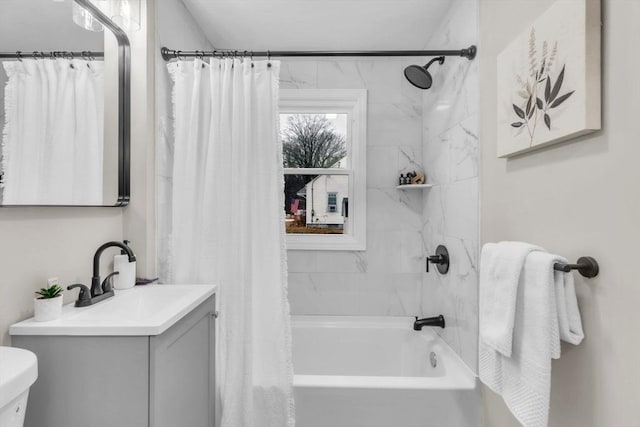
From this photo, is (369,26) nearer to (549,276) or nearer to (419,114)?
(419,114)

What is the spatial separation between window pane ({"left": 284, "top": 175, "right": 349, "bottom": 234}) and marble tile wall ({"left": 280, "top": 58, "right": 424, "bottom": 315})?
7.6 inches

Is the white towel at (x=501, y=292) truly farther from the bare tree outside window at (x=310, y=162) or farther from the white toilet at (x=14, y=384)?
the bare tree outside window at (x=310, y=162)

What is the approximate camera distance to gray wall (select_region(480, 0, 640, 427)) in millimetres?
786

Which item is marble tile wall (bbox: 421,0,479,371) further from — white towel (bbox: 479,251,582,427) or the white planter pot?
the white planter pot

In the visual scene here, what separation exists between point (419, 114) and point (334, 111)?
2.16 ft

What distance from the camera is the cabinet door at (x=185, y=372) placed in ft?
3.27

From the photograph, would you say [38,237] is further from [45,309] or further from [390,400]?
[390,400]

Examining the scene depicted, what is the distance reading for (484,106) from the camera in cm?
151

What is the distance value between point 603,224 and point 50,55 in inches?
72.8

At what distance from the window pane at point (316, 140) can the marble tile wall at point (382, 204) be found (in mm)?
218

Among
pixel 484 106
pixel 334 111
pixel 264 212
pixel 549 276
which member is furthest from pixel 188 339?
pixel 334 111

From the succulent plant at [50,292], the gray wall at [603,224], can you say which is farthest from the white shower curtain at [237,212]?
the gray wall at [603,224]

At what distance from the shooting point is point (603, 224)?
861mm

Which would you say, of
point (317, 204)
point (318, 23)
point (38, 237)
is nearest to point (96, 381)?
point (38, 237)
